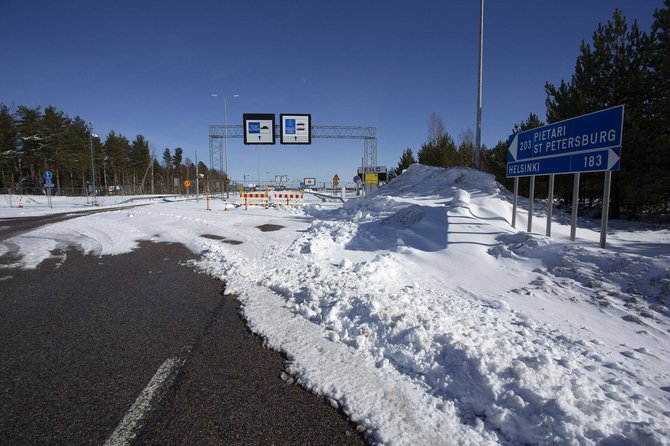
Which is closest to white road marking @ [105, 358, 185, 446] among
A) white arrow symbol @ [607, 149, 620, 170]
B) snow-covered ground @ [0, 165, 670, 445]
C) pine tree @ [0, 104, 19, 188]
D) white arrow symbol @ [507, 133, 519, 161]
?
snow-covered ground @ [0, 165, 670, 445]

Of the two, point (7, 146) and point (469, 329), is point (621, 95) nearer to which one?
point (469, 329)

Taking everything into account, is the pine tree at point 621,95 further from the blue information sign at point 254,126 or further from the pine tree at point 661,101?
the blue information sign at point 254,126

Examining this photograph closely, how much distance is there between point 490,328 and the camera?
3717mm

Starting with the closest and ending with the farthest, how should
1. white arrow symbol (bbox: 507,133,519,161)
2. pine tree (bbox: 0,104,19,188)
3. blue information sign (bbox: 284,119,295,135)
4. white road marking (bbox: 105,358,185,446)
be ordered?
1. white road marking (bbox: 105,358,185,446)
2. white arrow symbol (bbox: 507,133,519,161)
3. blue information sign (bbox: 284,119,295,135)
4. pine tree (bbox: 0,104,19,188)

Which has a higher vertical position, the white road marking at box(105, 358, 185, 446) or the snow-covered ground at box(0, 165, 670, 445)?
the snow-covered ground at box(0, 165, 670, 445)

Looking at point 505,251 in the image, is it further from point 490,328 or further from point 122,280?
point 122,280

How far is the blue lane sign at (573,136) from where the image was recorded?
240 inches

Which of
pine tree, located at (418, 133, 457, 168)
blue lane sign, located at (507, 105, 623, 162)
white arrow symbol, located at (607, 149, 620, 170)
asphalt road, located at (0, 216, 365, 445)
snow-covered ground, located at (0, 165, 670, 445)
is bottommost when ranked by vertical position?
asphalt road, located at (0, 216, 365, 445)

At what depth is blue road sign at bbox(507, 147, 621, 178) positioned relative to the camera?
6.12 meters

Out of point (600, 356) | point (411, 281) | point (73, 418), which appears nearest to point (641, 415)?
point (600, 356)

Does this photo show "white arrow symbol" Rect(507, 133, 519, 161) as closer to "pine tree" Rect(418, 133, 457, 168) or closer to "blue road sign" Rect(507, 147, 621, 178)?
"blue road sign" Rect(507, 147, 621, 178)

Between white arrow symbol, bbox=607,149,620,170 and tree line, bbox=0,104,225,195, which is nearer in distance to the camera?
white arrow symbol, bbox=607,149,620,170

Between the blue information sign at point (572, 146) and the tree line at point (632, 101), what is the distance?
20.4 ft

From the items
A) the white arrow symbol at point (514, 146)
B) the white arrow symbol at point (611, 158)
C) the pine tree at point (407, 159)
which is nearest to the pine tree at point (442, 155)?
the pine tree at point (407, 159)
